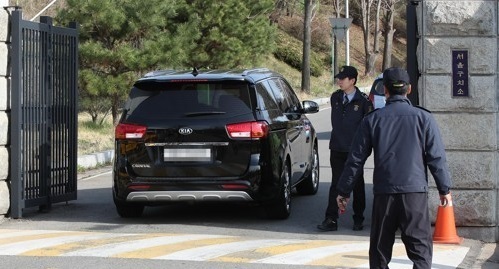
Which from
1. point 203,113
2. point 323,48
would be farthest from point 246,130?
point 323,48

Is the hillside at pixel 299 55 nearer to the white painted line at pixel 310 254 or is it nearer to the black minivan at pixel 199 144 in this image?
the black minivan at pixel 199 144

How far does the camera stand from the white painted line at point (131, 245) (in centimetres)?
1009

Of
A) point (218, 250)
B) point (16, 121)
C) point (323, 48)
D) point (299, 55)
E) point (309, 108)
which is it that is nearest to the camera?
point (218, 250)

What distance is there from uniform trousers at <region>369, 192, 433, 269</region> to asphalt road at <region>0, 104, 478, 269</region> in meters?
2.10

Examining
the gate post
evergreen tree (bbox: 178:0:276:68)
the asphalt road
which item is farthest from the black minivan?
evergreen tree (bbox: 178:0:276:68)

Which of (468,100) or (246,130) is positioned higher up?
(468,100)

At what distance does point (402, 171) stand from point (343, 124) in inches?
165

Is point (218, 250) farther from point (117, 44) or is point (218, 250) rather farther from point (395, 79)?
point (117, 44)

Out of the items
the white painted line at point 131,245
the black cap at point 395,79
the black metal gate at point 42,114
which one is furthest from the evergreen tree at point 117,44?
the black cap at point 395,79

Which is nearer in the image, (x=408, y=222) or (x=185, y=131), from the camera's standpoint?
(x=408, y=222)

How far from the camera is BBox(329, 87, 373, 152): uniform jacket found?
1143 centimetres

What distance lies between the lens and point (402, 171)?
732cm

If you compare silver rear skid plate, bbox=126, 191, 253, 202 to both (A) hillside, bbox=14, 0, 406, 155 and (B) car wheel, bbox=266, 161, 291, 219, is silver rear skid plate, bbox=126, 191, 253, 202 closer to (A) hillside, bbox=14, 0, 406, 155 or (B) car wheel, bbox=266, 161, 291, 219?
(B) car wheel, bbox=266, 161, 291, 219

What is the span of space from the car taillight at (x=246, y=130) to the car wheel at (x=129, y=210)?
1.64m
